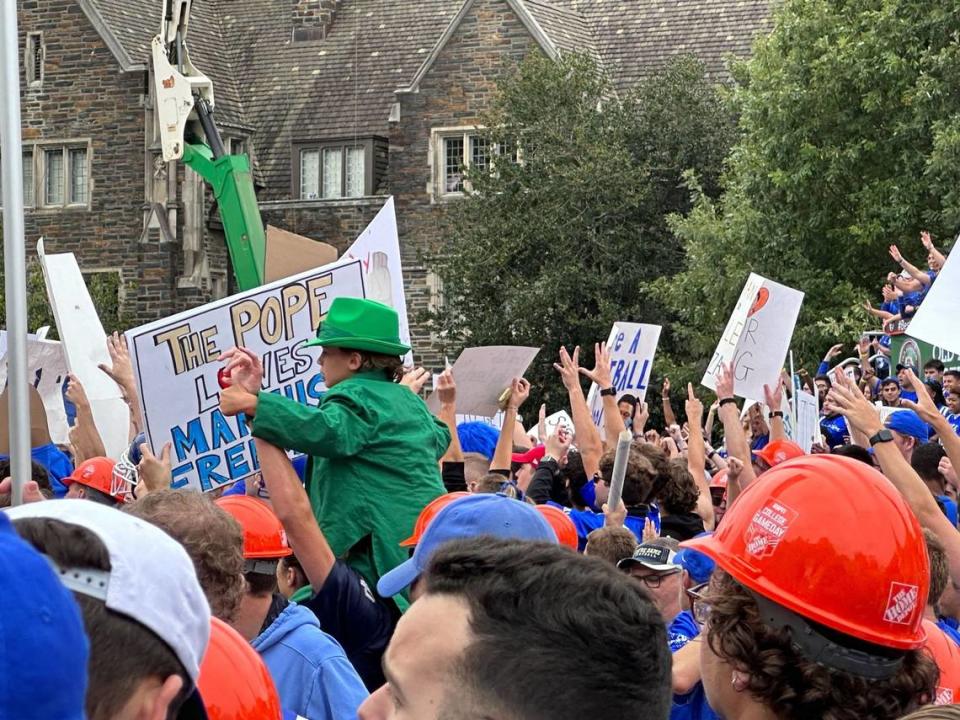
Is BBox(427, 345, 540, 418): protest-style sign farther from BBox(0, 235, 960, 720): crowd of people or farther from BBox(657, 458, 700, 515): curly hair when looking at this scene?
BBox(0, 235, 960, 720): crowd of people

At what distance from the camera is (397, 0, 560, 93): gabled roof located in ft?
112

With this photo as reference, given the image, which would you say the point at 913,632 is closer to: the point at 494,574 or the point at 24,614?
the point at 494,574

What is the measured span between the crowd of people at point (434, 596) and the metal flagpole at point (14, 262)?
205 mm

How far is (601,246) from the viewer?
2872 centimetres

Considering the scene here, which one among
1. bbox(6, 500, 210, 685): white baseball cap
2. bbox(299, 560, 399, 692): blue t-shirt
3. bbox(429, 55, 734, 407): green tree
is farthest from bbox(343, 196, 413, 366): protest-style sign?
bbox(429, 55, 734, 407): green tree

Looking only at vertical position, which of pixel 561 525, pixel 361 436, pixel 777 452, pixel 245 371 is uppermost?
pixel 245 371

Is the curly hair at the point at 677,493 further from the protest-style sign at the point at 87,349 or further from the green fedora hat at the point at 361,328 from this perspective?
the protest-style sign at the point at 87,349

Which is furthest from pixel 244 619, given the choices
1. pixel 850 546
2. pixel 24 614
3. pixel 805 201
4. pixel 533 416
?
pixel 533 416

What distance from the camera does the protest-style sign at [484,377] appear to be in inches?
382

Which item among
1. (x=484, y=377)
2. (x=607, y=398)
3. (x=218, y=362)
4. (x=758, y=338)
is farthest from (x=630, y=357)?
(x=218, y=362)

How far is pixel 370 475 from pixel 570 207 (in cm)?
2380

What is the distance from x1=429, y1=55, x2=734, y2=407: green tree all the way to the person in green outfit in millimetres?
22295

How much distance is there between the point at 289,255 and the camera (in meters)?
8.21

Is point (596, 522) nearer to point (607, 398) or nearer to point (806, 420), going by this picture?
point (607, 398)
